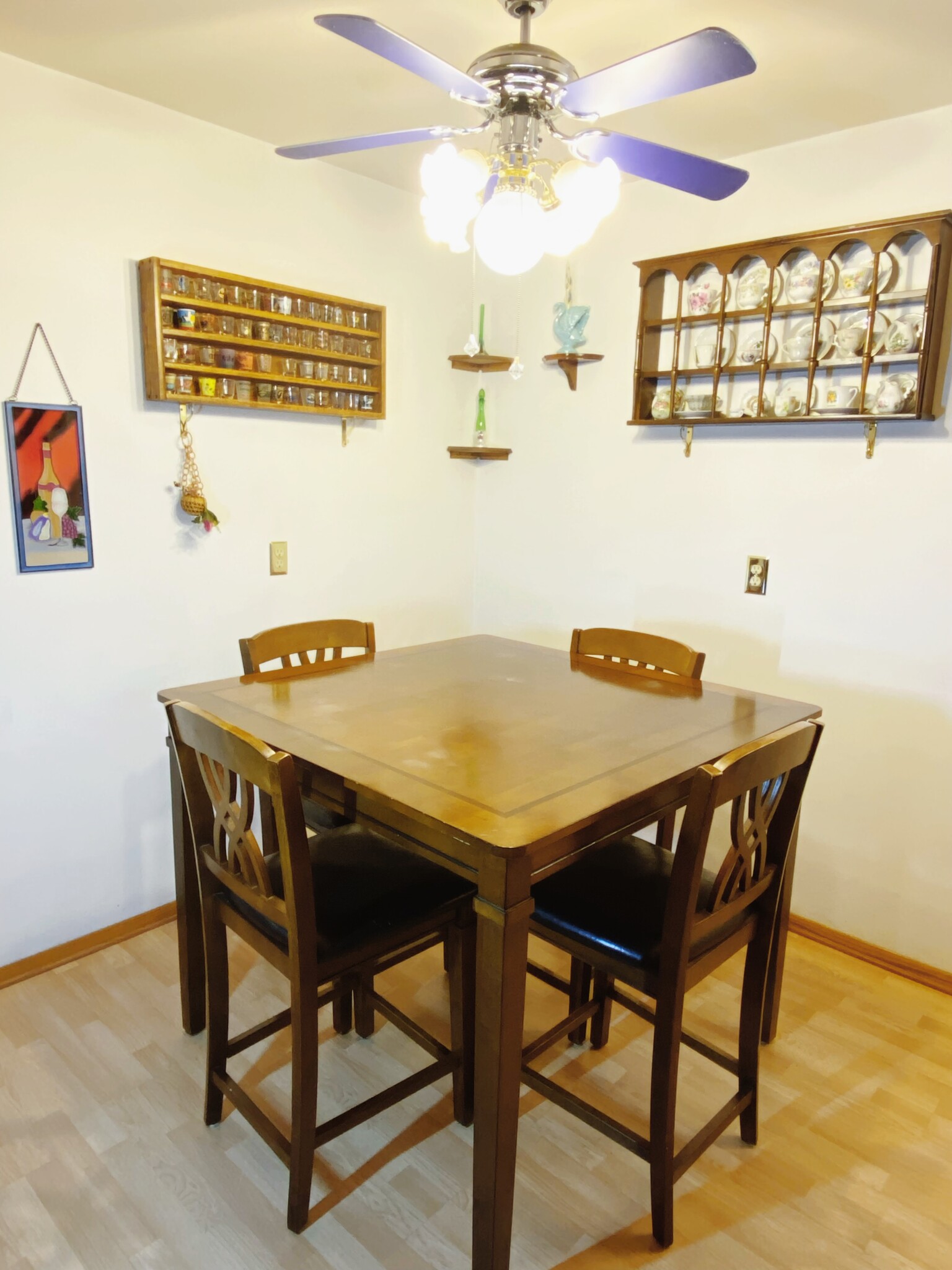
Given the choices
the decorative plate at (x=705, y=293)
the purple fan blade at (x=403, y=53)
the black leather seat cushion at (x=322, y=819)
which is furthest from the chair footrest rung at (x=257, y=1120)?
the decorative plate at (x=705, y=293)

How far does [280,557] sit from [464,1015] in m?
1.60

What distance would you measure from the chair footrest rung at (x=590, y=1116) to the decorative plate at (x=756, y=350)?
2046 millimetres

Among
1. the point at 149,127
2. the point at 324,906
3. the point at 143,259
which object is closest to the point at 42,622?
the point at 143,259

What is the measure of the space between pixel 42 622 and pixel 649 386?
6.69 ft

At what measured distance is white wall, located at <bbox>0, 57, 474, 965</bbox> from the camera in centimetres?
211

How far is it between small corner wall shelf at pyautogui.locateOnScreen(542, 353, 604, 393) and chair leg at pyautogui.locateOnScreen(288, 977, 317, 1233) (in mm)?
2271

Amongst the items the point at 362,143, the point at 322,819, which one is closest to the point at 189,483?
the point at 322,819

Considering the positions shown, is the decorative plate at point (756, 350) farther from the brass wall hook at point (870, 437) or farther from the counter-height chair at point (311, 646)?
the counter-height chair at point (311, 646)

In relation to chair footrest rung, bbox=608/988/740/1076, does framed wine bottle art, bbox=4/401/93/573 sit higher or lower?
higher

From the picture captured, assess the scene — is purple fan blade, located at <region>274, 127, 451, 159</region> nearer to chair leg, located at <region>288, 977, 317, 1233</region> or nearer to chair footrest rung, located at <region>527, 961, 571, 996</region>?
chair leg, located at <region>288, 977, 317, 1233</region>

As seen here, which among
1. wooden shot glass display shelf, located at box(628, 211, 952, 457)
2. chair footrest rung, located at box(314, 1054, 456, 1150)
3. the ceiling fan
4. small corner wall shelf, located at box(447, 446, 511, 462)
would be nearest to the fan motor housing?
the ceiling fan

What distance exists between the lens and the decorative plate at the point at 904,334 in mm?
2176

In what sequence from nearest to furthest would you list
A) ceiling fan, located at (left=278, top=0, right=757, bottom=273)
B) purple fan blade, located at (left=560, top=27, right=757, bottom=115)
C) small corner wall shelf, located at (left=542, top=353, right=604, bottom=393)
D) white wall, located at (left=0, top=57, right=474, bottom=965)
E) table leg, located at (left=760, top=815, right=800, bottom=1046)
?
purple fan blade, located at (left=560, top=27, right=757, bottom=115) < ceiling fan, located at (left=278, top=0, right=757, bottom=273) < table leg, located at (left=760, top=815, right=800, bottom=1046) < white wall, located at (left=0, top=57, right=474, bottom=965) < small corner wall shelf, located at (left=542, top=353, right=604, bottom=393)

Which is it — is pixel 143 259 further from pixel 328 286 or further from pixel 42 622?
pixel 42 622
